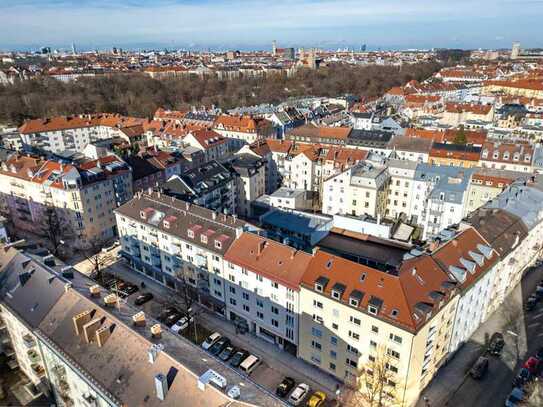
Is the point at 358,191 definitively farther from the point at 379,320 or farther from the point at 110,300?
the point at 110,300

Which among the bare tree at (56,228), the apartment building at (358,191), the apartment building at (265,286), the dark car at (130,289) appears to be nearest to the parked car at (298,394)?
the apartment building at (265,286)

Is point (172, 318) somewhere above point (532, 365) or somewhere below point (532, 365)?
below

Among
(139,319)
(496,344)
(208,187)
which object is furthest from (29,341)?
(496,344)

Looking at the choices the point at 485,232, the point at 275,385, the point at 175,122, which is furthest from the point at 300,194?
the point at 175,122

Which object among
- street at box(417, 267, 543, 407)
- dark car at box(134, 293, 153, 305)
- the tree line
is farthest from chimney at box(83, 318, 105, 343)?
the tree line

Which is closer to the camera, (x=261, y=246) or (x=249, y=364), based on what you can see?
(x=249, y=364)

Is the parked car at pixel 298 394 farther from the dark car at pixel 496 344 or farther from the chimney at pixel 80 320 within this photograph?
the dark car at pixel 496 344
